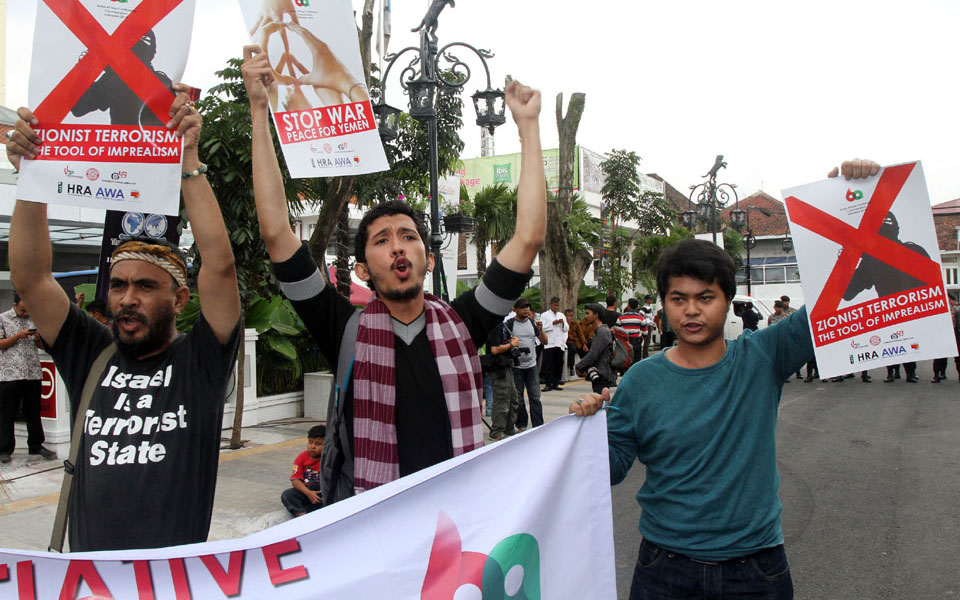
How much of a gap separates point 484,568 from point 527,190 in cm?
117

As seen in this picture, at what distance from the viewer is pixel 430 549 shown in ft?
6.95

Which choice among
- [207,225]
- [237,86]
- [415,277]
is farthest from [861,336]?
[237,86]

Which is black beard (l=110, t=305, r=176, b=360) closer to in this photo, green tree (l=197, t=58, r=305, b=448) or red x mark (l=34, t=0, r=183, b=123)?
red x mark (l=34, t=0, r=183, b=123)

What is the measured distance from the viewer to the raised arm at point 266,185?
224 centimetres

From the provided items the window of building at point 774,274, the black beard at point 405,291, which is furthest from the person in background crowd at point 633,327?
the window of building at point 774,274

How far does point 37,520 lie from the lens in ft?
19.6

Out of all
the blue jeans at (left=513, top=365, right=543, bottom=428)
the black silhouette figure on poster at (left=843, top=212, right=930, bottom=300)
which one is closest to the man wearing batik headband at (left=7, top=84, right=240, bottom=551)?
the black silhouette figure on poster at (left=843, top=212, right=930, bottom=300)

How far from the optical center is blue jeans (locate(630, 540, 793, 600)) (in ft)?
7.17

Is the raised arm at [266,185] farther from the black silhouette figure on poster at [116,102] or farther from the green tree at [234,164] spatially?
the green tree at [234,164]

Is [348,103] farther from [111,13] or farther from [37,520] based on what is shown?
[37,520]

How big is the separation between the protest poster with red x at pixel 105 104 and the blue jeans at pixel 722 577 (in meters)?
1.87

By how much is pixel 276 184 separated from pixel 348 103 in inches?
33.3

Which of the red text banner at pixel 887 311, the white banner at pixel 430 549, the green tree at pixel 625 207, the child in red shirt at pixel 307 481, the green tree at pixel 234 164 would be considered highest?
the green tree at pixel 625 207

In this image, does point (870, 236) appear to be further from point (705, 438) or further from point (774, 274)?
point (774, 274)
